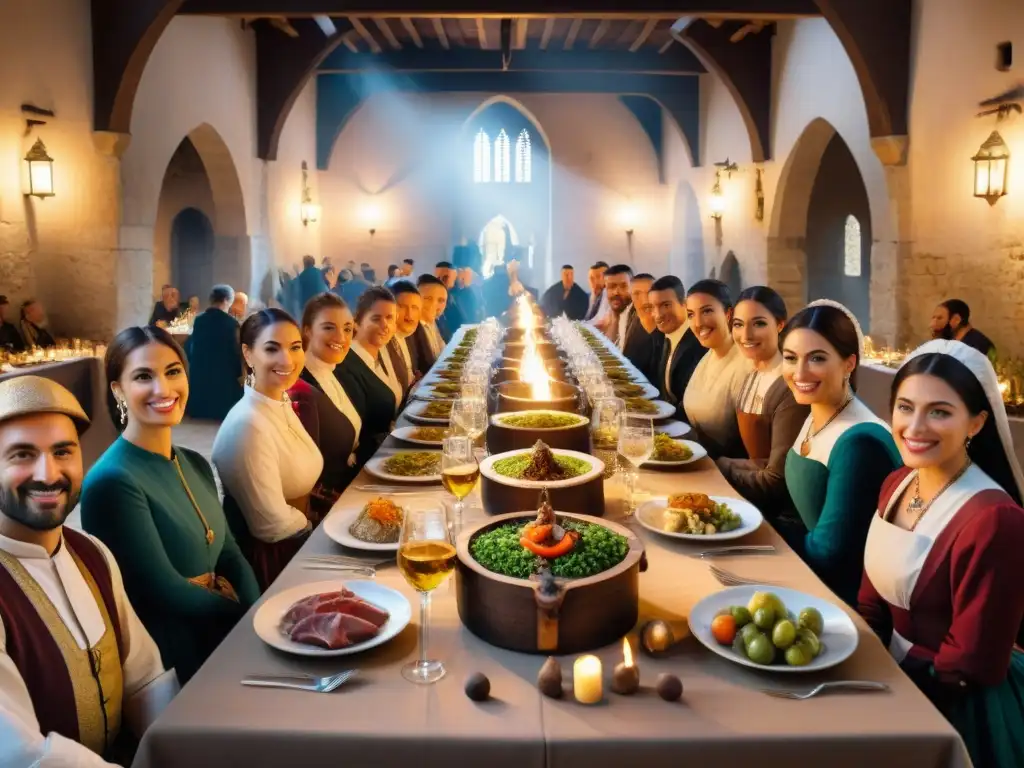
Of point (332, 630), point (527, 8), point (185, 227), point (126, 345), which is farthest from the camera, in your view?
point (185, 227)

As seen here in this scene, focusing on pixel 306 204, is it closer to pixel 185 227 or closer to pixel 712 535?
pixel 185 227

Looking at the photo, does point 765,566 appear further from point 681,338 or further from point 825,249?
point 825,249

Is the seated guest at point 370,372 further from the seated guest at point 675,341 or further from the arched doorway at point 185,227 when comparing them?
the arched doorway at point 185,227

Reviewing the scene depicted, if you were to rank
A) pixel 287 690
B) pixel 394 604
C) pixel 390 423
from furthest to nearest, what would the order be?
pixel 390 423, pixel 394 604, pixel 287 690

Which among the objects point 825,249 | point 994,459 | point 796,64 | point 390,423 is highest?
point 796,64

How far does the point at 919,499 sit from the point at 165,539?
5.66 ft

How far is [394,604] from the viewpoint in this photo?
181 centimetres

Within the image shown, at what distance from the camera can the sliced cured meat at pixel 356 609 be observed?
1716mm

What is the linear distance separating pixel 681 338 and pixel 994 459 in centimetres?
299

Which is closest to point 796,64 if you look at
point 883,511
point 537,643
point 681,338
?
point 681,338

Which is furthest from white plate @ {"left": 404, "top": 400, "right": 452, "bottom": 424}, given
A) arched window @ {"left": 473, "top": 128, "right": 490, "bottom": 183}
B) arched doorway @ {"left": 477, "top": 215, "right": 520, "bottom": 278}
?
arched doorway @ {"left": 477, "top": 215, "right": 520, "bottom": 278}

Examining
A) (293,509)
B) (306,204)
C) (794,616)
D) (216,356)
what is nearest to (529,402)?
(293,509)

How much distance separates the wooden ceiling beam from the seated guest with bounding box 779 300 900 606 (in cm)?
629

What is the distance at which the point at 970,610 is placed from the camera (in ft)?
5.65
